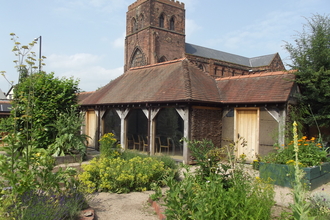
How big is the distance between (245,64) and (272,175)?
34739mm

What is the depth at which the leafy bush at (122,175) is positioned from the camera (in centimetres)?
640

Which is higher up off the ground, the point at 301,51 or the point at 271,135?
the point at 301,51

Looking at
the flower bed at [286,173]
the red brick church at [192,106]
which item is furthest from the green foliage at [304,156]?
the red brick church at [192,106]

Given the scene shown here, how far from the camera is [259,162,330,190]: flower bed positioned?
690 cm

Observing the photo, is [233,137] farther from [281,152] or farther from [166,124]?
[166,124]

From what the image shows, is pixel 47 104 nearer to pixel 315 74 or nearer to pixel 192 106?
pixel 192 106

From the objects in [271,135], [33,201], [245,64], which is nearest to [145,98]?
[271,135]

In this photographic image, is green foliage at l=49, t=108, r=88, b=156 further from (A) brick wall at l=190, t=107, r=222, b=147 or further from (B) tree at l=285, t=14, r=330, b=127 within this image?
(B) tree at l=285, t=14, r=330, b=127

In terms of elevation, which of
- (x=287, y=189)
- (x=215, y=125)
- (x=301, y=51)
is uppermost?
(x=301, y=51)

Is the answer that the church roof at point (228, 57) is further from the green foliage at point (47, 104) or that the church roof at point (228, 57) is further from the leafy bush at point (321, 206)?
the leafy bush at point (321, 206)

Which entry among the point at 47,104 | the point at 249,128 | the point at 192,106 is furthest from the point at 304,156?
the point at 47,104

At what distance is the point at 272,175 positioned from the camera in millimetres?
7309

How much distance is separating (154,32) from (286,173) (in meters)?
29.0

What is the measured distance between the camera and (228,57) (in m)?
39.5
